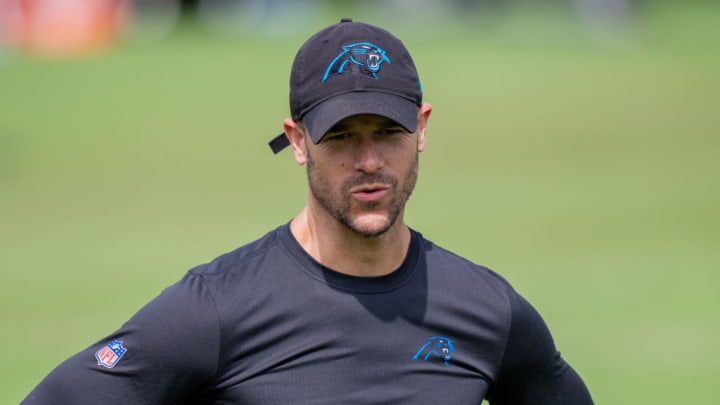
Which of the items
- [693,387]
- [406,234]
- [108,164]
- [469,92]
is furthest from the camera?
[469,92]

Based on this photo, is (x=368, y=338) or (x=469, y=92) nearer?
(x=368, y=338)

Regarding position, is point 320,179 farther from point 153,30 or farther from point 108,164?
point 153,30

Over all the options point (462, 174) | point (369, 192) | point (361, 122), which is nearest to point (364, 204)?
point (369, 192)

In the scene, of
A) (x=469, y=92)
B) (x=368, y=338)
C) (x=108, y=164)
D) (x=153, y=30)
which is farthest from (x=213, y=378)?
A: (x=153, y=30)

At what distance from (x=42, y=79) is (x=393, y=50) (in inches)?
923

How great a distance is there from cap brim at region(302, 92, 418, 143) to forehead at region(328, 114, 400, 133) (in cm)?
3

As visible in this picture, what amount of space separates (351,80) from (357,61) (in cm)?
8

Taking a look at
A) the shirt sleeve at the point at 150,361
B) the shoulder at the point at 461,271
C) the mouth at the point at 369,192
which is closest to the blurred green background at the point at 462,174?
the shoulder at the point at 461,271

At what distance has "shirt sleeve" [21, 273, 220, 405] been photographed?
4812mm

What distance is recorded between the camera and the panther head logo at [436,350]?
5.13 meters

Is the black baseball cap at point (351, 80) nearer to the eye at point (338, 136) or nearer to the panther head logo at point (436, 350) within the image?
the eye at point (338, 136)

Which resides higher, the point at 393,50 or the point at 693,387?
the point at 393,50

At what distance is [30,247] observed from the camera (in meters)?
18.7

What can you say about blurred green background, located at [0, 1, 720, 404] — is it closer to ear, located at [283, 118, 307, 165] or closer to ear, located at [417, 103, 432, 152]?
ear, located at [417, 103, 432, 152]
